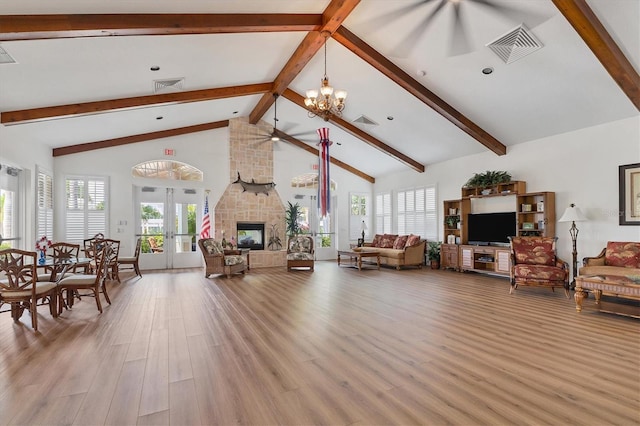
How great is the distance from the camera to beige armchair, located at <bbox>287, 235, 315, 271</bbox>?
8.80 meters

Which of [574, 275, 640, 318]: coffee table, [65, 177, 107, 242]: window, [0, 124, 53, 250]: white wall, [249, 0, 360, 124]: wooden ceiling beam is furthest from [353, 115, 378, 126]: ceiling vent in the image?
[0, 124, 53, 250]: white wall

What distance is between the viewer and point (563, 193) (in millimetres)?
6609

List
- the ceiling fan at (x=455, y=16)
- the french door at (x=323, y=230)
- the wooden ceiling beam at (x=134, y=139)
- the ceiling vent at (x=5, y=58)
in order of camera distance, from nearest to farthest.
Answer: the ceiling vent at (x=5, y=58) < the ceiling fan at (x=455, y=16) < the wooden ceiling beam at (x=134, y=139) < the french door at (x=323, y=230)

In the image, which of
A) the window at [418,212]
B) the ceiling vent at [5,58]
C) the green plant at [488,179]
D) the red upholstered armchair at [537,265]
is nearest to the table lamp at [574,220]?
the red upholstered armchair at [537,265]

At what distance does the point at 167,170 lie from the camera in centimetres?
912

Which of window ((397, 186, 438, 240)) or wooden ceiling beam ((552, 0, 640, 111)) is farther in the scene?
window ((397, 186, 438, 240))

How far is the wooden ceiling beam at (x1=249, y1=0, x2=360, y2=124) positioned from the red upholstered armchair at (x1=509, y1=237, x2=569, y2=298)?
4948 mm

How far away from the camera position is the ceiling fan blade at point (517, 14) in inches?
165

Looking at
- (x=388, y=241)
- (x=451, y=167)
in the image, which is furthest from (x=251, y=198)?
(x=451, y=167)

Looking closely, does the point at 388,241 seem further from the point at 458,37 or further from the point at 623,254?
the point at 458,37

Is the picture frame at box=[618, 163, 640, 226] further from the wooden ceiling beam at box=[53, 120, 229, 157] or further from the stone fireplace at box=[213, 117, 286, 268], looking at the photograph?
the wooden ceiling beam at box=[53, 120, 229, 157]

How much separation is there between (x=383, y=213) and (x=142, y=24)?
367 inches

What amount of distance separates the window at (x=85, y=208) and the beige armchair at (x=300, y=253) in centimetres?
471

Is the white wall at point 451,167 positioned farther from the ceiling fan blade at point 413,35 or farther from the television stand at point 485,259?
the ceiling fan blade at point 413,35
